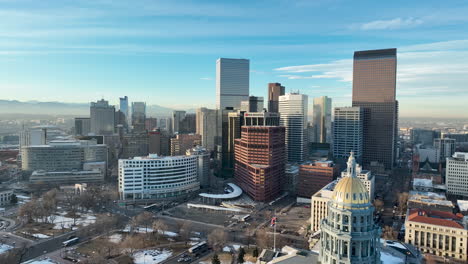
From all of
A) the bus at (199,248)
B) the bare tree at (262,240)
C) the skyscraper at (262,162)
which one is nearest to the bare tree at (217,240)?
the bus at (199,248)

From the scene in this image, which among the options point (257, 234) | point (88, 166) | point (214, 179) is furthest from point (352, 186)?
point (88, 166)

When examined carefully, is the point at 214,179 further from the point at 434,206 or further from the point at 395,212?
the point at 434,206

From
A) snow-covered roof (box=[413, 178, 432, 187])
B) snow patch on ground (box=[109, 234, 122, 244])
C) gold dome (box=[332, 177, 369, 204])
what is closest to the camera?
gold dome (box=[332, 177, 369, 204])

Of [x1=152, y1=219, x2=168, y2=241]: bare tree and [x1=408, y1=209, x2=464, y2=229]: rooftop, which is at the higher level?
[x1=408, y1=209, x2=464, y2=229]: rooftop

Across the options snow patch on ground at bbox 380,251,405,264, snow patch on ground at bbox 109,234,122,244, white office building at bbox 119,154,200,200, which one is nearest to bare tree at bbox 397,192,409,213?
snow patch on ground at bbox 380,251,405,264

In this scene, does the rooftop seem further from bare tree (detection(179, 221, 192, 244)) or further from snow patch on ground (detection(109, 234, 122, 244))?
snow patch on ground (detection(109, 234, 122, 244))

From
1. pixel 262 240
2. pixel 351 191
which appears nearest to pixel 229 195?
pixel 262 240

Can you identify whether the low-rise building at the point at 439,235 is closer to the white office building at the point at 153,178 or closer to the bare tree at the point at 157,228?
the bare tree at the point at 157,228
